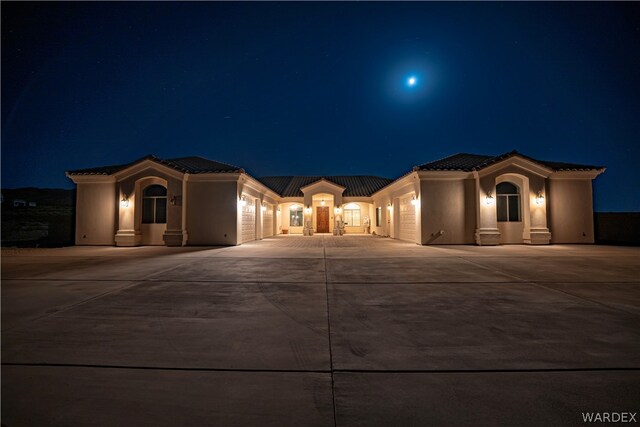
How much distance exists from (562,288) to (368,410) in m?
5.39

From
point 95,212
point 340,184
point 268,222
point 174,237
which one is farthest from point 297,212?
point 95,212

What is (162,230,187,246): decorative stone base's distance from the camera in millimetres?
14125

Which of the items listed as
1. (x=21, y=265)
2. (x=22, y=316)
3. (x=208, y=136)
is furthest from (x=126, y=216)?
(x=208, y=136)

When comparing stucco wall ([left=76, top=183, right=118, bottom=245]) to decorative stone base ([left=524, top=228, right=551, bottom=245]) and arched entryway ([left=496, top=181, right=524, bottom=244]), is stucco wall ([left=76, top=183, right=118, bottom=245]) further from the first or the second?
decorative stone base ([left=524, top=228, right=551, bottom=245])

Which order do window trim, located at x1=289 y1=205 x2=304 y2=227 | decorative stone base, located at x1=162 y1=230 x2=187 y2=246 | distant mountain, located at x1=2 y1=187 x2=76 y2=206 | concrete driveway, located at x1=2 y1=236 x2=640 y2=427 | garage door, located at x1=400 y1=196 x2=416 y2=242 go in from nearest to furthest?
concrete driveway, located at x1=2 y1=236 x2=640 y2=427, decorative stone base, located at x1=162 y1=230 x2=187 y2=246, garage door, located at x1=400 y1=196 x2=416 y2=242, distant mountain, located at x1=2 y1=187 x2=76 y2=206, window trim, located at x1=289 y1=205 x2=304 y2=227

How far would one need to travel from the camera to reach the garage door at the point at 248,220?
1605 cm

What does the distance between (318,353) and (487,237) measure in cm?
1388

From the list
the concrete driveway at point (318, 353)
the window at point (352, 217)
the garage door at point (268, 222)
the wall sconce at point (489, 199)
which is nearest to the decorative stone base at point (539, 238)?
the wall sconce at point (489, 199)

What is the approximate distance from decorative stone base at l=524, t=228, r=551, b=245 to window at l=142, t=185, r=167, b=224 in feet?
63.2

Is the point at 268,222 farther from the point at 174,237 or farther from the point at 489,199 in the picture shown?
the point at 489,199

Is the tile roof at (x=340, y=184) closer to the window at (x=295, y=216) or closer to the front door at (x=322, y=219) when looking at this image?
the window at (x=295, y=216)

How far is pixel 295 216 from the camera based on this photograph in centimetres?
2681

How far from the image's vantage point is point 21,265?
8078 millimetres

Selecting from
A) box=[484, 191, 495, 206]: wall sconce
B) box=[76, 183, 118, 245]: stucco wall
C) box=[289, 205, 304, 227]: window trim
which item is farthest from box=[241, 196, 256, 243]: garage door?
box=[484, 191, 495, 206]: wall sconce
